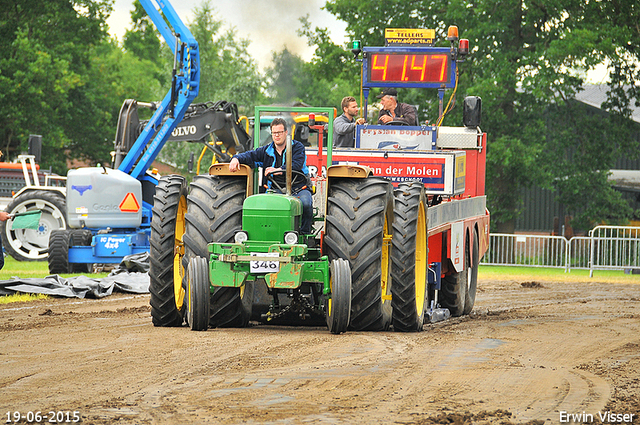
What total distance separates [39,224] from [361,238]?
43.1 feet

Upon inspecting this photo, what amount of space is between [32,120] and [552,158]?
19.0m

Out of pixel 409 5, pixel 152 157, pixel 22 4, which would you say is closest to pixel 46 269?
pixel 152 157

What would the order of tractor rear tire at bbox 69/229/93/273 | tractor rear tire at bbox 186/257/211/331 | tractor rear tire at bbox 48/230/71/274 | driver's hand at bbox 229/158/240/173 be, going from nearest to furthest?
tractor rear tire at bbox 186/257/211/331
driver's hand at bbox 229/158/240/173
tractor rear tire at bbox 48/230/71/274
tractor rear tire at bbox 69/229/93/273

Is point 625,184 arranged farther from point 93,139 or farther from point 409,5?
point 93,139

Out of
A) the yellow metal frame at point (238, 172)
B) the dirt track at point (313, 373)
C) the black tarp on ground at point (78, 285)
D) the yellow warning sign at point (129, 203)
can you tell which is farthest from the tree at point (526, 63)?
the yellow metal frame at point (238, 172)

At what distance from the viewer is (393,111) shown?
12.8 metres

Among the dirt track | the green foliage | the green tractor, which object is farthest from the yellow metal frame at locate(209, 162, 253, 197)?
the green foliage

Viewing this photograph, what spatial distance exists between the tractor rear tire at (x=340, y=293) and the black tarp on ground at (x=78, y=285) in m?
6.19

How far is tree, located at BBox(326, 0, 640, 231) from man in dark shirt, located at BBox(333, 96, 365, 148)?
615 inches

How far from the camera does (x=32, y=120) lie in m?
34.7

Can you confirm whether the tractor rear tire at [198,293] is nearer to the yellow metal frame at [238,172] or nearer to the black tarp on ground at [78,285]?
the yellow metal frame at [238,172]

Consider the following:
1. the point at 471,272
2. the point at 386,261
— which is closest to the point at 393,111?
the point at 471,272

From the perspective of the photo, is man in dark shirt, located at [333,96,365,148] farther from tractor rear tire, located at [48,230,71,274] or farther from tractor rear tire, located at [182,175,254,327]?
tractor rear tire, located at [48,230,71,274]

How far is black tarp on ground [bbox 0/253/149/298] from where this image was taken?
13359 millimetres
